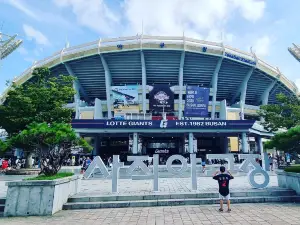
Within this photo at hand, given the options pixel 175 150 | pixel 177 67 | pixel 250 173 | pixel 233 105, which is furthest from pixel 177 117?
pixel 250 173

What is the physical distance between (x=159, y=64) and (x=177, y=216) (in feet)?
126

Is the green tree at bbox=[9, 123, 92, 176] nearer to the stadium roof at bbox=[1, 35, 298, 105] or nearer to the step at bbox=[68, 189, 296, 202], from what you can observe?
the step at bbox=[68, 189, 296, 202]

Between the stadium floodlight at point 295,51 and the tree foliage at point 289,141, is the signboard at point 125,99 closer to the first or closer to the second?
the tree foliage at point 289,141

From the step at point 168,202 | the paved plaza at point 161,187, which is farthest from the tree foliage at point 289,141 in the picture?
the paved plaza at point 161,187

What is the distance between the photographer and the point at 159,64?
43531 millimetres

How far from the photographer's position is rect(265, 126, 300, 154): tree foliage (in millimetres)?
9327

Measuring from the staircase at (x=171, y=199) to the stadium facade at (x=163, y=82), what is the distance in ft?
90.5

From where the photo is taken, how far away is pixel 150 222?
6605mm

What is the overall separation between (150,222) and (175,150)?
3884 centimetres

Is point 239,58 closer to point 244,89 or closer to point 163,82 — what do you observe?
point 244,89

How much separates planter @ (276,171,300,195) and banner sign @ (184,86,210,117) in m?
30.7

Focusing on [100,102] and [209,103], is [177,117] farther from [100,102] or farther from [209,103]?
[100,102]

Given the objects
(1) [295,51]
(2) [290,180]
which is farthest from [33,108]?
(1) [295,51]

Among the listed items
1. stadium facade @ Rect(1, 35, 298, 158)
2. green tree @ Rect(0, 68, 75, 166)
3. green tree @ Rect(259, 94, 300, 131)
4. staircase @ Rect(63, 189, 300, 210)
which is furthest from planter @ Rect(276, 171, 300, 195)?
stadium facade @ Rect(1, 35, 298, 158)
